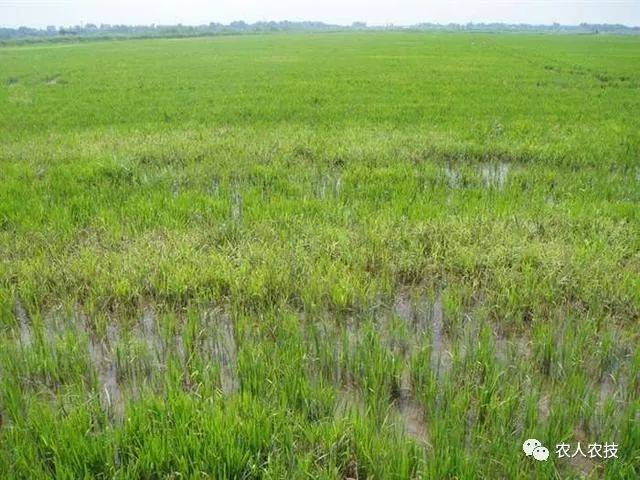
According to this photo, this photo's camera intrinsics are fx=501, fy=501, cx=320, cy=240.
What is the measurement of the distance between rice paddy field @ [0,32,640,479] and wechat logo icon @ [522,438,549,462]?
3 cm

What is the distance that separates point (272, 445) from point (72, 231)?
3.72m

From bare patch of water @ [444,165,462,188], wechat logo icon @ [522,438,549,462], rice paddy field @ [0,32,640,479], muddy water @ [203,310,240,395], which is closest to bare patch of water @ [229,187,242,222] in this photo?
rice paddy field @ [0,32,640,479]

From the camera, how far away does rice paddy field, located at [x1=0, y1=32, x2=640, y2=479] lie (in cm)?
237

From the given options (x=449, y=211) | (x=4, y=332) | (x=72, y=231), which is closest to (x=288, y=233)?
(x=449, y=211)

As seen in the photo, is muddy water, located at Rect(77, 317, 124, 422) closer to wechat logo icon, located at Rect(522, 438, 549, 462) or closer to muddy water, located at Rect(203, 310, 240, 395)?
muddy water, located at Rect(203, 310, 240, 395)

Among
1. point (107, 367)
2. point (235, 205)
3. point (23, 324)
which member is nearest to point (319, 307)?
point (107, 367)

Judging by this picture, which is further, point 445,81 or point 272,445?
point 445,81

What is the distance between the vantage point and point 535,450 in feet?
7.56

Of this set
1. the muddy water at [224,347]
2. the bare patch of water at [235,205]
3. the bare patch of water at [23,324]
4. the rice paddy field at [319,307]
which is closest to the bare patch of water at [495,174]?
the rice paddy field at [319,307]

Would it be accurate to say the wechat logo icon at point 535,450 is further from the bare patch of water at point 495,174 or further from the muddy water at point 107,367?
the bare patch of water at point 495,174

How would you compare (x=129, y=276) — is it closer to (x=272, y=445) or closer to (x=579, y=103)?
(x=272, y=445)

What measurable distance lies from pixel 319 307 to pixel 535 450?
6.01 ft

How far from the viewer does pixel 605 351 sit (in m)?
3.14

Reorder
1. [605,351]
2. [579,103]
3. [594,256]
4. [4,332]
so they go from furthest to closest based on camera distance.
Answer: [579,103]
[594,256]
[4,332]
[605,351]
